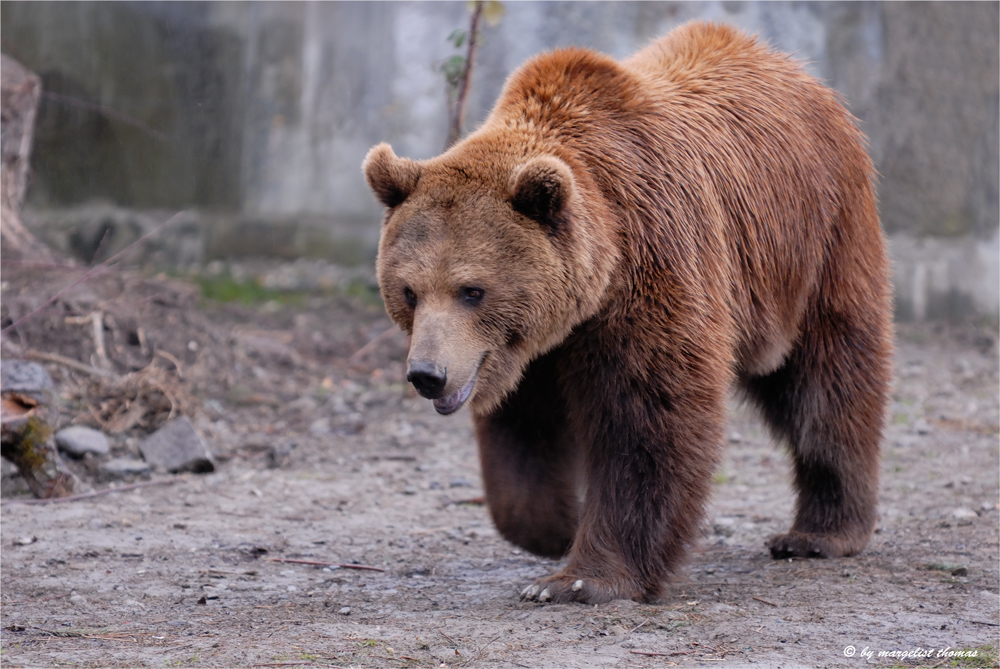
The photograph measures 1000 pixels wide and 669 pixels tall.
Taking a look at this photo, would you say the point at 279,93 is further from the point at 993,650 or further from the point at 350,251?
the point at 993,650

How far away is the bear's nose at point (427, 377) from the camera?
3471 mm

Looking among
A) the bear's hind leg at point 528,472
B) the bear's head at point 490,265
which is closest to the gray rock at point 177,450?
the bear's hind leg at point 528,472

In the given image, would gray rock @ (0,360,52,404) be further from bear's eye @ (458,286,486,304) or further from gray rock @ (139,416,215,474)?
bear's eye @ (458,286,486,304)

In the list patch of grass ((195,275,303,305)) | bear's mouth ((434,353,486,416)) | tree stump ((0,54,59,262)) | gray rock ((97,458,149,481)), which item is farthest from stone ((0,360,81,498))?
patch of grass ((195,275,303,305))

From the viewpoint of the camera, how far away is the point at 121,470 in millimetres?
5543

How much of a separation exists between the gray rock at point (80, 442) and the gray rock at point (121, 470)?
0.11 m

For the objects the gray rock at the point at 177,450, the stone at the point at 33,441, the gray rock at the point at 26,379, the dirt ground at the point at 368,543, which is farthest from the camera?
the gray rock at the point at 177,450

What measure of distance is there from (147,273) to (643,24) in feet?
17.3

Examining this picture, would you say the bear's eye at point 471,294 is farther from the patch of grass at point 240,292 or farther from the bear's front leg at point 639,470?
the patch of grass at point 240,292

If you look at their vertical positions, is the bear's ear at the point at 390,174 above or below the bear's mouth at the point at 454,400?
above

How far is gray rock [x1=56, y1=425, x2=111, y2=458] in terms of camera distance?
5.58 m

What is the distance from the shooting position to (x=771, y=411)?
4.94m

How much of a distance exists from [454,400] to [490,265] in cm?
A: 51

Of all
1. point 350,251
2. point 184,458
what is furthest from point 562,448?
point 350,251
